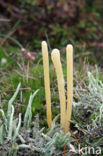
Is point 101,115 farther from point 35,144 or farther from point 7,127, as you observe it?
point 7,127

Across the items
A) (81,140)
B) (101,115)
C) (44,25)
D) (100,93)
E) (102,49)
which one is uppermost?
(44,25)

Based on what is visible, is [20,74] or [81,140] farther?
[20,74]

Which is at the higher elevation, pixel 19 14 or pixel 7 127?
pixel 19 14

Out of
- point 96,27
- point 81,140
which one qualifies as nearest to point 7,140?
point 81,140

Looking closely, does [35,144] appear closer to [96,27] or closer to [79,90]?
[79,90]

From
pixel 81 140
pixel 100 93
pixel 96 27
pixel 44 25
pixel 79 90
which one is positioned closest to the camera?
pixel 81 140

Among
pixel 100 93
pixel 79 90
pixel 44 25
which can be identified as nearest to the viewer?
pixel 100 93

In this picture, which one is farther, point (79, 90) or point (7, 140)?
point (79, 90)

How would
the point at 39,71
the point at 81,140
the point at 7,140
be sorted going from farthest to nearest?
1. the point at 39,71
2. the point at 81,140
3. the point at 7,140

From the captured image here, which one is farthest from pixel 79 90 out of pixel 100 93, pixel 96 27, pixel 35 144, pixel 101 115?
pixel 96 27
